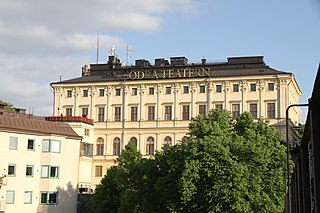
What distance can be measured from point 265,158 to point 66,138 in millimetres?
27539

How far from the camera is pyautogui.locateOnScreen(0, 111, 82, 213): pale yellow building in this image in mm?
60062

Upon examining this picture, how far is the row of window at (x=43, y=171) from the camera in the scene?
60578 millimetres

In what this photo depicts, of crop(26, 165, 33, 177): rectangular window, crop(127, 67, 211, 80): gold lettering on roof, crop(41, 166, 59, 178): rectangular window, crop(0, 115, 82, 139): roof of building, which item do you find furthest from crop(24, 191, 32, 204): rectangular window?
crop(127, 67, 211, 80): gold lettering on roof

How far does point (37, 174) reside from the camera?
63.0 m

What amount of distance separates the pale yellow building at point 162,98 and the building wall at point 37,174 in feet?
38.4

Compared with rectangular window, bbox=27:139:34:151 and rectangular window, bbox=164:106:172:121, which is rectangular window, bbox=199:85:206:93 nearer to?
rectangular window, bbox=164:106:172:121

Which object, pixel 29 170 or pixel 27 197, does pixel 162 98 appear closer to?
pixel 29 170

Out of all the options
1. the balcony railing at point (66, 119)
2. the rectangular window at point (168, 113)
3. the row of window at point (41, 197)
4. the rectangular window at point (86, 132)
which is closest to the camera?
the row of window at point (41, 197)

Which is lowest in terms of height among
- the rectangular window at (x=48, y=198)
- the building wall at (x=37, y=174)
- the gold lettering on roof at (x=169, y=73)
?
the rectangular window at (x=48, y=198)

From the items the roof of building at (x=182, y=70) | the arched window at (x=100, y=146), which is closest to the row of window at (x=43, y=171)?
the arched window at (x=100, y=146)

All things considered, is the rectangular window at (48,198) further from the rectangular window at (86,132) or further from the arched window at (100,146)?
the arched window at (100,146)

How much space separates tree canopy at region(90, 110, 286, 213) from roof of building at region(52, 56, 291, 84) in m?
28.0

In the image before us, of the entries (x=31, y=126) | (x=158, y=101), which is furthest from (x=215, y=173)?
(x=158, y=101)

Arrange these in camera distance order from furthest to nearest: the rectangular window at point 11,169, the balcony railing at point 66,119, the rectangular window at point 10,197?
the balcony railing at point 66,119, the rectangular window at point 11,169, the rectangular window at point 10,197
